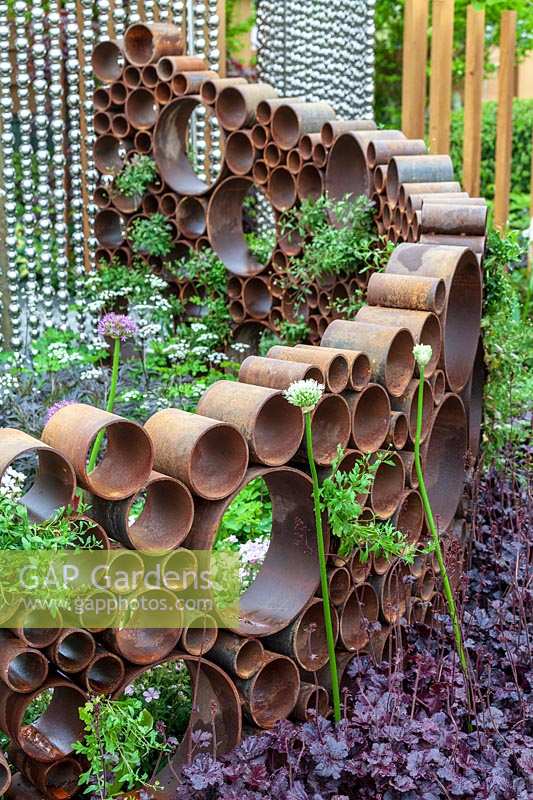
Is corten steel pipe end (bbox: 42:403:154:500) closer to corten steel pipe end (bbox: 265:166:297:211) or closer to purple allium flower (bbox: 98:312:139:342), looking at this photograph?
purple allium flower (bbox: 98:312:139:342)

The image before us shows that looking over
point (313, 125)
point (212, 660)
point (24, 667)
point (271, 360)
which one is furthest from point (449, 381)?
point (313, 125)

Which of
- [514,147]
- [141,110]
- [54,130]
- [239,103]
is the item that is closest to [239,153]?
[239,103]

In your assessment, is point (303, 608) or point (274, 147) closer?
point (303, 608)

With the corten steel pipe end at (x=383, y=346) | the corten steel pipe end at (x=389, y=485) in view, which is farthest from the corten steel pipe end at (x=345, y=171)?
the corten steel pipe end at (x=389, y=485)

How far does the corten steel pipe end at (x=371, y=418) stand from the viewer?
248 cm

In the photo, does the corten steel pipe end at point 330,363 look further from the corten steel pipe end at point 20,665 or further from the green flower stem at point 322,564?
the corten steel pipe end at point 20,665

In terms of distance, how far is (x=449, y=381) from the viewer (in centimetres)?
304

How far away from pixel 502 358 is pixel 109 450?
2.16m

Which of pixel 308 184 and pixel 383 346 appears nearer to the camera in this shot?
pixel 383 346

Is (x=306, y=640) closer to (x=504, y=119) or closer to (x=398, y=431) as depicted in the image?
(x=398, y=431)

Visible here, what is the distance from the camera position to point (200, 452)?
2061 mm

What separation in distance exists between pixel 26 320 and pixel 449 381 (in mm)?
3469

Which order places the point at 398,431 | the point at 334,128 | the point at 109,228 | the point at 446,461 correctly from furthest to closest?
1. the point at 109,228
2. the point at 334,128
3. the point at 446,461
4. the point at 398,431

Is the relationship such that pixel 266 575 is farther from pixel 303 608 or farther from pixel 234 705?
pixel 234 705
